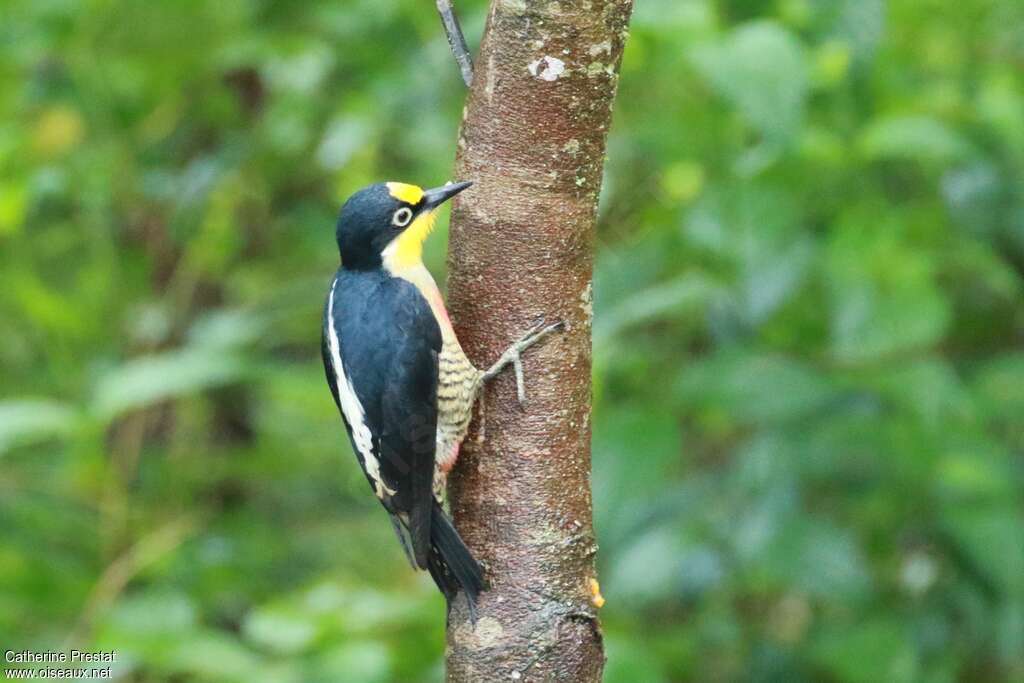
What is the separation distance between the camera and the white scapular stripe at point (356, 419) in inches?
88.9

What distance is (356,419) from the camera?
7.50 feet

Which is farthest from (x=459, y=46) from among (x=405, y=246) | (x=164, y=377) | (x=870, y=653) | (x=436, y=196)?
(x=870, y=653)

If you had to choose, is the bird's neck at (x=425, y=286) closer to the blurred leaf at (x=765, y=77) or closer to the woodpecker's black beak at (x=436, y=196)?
the woodpecker's black beak at (x=436, y=196)

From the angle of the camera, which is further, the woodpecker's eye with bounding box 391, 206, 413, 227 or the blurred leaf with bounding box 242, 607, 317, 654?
the blurred leaf with bounding box 242, 607, 317, 654

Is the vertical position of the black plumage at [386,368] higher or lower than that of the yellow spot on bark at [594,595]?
higher

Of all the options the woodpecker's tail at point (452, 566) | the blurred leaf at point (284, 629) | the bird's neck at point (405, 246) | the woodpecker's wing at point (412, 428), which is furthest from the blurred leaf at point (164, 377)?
the woodpecker's tail at point (452, 566)

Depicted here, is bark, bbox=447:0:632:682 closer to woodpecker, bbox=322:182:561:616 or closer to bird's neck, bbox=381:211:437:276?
woodpecker, bbox=322:182:561:616

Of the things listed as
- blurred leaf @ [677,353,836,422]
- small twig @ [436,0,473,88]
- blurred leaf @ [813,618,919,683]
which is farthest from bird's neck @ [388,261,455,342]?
blurred leaf @ [813,618,919,683]

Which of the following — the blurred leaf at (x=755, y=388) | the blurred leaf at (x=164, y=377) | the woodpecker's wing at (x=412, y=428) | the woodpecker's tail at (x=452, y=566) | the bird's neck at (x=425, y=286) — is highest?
the blurred leaf at (x=164, y=377)

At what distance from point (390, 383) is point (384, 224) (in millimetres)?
357

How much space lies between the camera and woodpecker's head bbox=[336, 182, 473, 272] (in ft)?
7.73

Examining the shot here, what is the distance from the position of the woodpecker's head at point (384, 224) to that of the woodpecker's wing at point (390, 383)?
6cm

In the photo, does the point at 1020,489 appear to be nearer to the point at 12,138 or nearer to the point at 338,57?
the point at 338,57

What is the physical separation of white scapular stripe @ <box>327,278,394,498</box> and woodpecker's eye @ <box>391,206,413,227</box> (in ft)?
0.86
